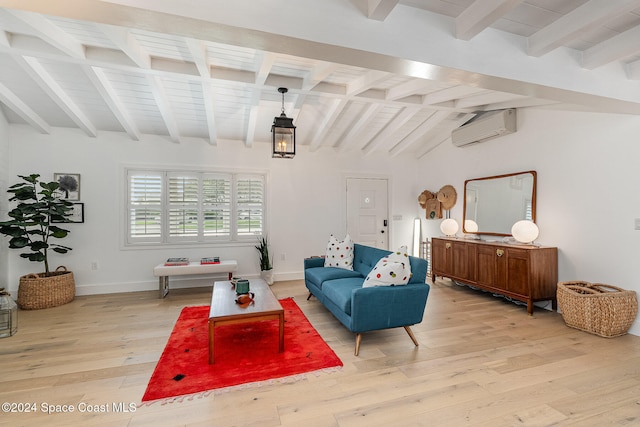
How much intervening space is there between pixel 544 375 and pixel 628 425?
547 millimetres

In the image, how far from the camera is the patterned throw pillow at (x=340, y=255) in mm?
4207

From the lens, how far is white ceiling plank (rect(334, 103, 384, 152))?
169 inches

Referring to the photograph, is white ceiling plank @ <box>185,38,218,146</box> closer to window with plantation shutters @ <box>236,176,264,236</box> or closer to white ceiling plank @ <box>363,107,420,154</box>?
window with plantation shutters @ <box>236,176,264,236</box>

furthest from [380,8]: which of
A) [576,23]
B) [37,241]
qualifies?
Answer: [37,241]

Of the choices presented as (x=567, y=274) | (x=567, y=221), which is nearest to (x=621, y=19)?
(x=567, y=221)

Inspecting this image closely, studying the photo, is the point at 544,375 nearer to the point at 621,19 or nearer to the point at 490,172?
the point at 621,19

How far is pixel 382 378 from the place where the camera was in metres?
2.31

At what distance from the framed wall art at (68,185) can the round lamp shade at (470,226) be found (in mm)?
6048

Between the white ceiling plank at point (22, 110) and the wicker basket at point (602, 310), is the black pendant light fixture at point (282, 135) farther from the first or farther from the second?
the wicker basket at point (602, 310)

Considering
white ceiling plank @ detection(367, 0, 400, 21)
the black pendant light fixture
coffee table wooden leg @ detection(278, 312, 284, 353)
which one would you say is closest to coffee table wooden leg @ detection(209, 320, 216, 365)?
coffee table wooden leg @ detection(278, 312, 284, 353)

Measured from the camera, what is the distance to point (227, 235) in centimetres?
531

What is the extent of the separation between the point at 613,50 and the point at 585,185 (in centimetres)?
188

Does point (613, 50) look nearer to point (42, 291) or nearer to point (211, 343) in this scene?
point (211, 343)

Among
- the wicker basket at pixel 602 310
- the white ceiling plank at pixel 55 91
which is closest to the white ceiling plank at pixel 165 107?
the white ceiling plank at pixel 55 91
